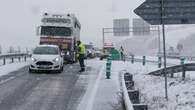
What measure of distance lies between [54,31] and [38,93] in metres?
20.4

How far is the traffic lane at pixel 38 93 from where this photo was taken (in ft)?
50.8

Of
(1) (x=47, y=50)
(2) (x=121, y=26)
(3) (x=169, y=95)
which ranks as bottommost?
(3) (x=169, y=95)

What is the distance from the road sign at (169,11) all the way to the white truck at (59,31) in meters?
23.1

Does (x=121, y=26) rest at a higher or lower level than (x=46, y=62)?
higher

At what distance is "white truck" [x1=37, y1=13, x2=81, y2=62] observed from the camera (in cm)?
3825

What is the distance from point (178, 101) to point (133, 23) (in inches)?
2694

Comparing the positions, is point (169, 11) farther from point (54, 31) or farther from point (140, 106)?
point (54, 31)

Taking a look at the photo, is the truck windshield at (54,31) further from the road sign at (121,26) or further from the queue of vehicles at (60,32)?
the road sign at (121,26)

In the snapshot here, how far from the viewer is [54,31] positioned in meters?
38.7

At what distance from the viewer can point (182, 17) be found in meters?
15.0

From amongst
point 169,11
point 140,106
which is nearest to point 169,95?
point 169,11

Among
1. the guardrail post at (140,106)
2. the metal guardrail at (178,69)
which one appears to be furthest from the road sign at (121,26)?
the guardrail post at (140,106)

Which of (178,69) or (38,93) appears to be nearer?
(38,93)

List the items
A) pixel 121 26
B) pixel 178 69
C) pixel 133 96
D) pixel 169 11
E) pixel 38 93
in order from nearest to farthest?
pixel 133 96, pixel 169 11, pixel 38 93, pixel 178 69, pixel 121 26
